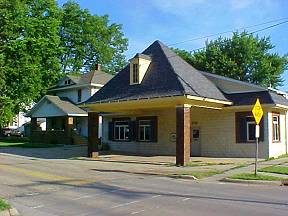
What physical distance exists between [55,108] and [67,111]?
275cm

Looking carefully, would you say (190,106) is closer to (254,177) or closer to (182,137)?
(182,137)

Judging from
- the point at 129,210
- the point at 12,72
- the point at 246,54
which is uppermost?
the point at 246,54

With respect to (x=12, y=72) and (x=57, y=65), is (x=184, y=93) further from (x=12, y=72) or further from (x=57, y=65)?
(x=57, y=65)

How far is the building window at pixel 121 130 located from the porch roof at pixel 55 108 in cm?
1087

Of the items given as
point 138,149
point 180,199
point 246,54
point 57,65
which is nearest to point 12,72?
point 57,65

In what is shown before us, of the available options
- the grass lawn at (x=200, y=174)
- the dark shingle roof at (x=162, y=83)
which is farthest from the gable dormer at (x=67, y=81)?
the grass lawn at (x=200, y=174)

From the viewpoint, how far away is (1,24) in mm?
44375

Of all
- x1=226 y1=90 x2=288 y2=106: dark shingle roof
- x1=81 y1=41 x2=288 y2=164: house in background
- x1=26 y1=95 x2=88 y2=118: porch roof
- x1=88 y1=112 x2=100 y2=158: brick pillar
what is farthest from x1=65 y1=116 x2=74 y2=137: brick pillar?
x1=226 y1=90 x2=288 y2=106: dark shingle roof

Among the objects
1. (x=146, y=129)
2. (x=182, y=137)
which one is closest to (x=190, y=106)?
(x=182, y=137)

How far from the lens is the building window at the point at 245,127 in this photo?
29.3m

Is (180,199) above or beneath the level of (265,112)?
beneath

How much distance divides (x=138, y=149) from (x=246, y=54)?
29.2 meters

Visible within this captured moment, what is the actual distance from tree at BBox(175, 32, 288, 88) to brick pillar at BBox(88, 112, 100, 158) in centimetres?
2901

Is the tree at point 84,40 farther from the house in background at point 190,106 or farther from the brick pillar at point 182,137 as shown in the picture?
the brick pillar at point 182,137
